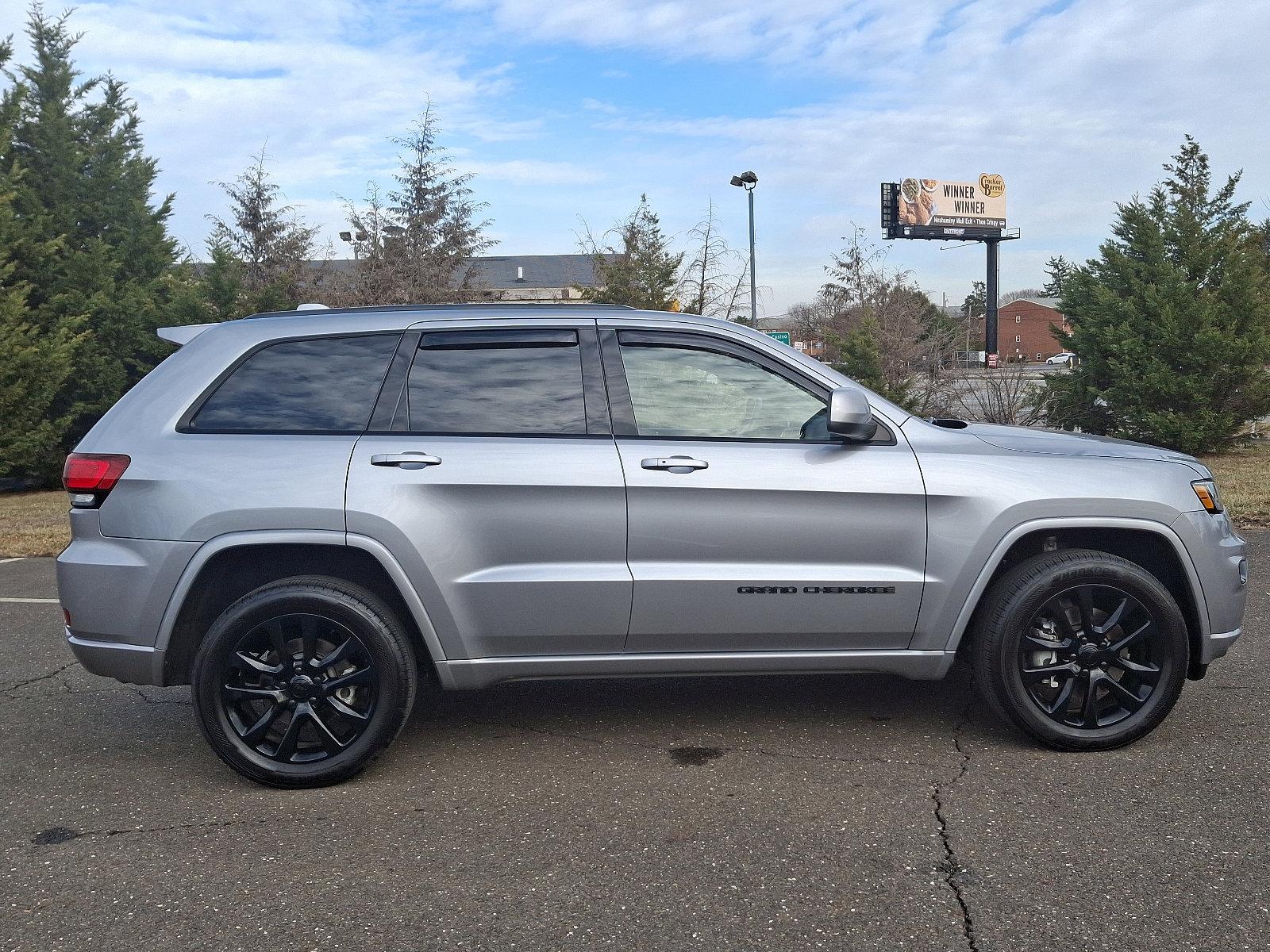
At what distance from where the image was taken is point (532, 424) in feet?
13.7

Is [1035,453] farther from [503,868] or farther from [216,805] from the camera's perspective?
[216,805]

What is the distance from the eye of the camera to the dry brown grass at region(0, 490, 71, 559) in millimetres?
10023

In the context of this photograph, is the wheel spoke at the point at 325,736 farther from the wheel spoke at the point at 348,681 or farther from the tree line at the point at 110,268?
the tree line at the point at 110,268

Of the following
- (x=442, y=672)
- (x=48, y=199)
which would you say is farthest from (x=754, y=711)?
(x=48, y=199)

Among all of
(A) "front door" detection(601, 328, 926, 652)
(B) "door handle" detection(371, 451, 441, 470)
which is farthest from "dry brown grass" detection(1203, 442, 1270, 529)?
(B) "door handle" detection(371, 451, 441, 470)

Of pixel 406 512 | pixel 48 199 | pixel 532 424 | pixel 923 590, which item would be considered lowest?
pixel 923 590

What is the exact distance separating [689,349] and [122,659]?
2.41 metres

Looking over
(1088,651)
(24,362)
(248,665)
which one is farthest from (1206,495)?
(24,362)

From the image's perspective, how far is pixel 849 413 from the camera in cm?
399

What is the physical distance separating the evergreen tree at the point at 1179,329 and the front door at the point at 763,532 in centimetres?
1161

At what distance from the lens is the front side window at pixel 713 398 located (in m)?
4.21

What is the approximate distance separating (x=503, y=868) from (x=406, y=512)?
1.31 m

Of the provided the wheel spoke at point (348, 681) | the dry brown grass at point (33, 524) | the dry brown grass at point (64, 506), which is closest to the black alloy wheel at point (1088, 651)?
the wheel spoke at point (348, 681)

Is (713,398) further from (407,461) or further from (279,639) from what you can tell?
(279,639)
